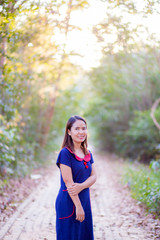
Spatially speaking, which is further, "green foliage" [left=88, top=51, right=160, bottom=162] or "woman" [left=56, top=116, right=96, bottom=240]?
"green foliage" [left=88, top=51, right=160, bottom=162]

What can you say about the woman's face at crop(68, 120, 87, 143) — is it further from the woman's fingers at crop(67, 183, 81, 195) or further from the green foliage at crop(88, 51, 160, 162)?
the green foliage at crop(88, 51, 160, 162)

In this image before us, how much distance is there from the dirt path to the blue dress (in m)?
1.47

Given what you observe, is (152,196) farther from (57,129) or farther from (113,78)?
(57,129)

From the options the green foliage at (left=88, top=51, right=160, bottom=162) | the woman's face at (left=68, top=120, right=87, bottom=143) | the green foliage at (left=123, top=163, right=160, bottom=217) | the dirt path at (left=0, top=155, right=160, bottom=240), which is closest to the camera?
the woman's face at (left=68, top=120, right=87, bottom=143)

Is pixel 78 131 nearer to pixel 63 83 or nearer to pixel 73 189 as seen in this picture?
pixel 73 189

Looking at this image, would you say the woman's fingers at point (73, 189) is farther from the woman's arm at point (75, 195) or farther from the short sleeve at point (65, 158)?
the short sleeve at point (65, 158)

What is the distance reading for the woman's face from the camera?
2.83m

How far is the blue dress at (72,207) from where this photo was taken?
2.62 m

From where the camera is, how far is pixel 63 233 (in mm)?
2635

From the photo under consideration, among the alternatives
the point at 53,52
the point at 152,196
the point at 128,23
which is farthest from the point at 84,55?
the point at 152,196

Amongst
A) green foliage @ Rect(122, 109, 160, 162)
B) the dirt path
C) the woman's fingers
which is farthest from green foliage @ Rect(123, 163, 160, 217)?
green foliage @ Rect(122, 109, 160, 162)

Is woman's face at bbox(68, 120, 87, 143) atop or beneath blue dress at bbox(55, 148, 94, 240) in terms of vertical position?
atop

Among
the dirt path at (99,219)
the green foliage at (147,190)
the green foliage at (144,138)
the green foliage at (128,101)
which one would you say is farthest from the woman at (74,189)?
the green foliage at (144,138)

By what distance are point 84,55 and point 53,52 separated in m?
1.42
